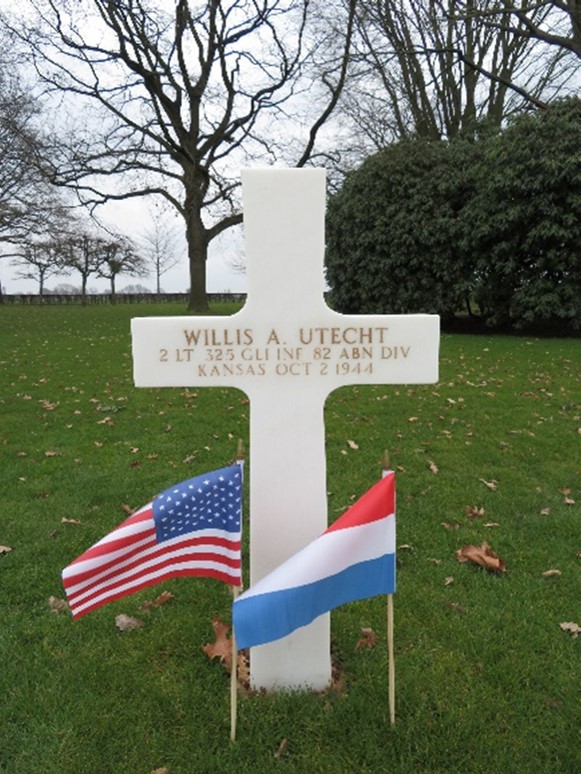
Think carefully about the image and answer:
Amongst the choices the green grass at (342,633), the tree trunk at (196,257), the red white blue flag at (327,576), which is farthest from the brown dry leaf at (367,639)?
the tree trunk at (196,257)

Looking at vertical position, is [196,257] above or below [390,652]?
above

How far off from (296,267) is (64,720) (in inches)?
82.5

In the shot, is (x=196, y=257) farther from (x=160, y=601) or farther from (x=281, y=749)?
(x=281, y=749)

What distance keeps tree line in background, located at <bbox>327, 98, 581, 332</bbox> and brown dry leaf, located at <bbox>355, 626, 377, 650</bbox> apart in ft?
39.1

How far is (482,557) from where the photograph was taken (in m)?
3.44

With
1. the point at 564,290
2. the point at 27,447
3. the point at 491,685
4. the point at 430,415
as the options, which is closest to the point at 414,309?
the point at 564,290

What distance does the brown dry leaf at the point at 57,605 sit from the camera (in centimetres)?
305

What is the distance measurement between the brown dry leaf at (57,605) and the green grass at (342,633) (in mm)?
55

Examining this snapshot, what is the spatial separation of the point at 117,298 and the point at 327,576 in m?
54.7

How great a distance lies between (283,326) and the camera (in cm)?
223

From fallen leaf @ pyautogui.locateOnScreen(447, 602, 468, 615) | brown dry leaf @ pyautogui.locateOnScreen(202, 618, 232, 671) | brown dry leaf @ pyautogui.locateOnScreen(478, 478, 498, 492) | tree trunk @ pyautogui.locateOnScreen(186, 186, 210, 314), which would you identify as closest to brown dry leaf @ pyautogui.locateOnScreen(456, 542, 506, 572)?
fallen leaf @ pyautogui.locateOnScreen(447, 602, 468, 615)

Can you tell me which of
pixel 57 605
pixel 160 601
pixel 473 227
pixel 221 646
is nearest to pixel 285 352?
pixel 221 646

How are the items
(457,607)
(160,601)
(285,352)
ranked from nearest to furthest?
(285,352) → (457,607) → (160,601)

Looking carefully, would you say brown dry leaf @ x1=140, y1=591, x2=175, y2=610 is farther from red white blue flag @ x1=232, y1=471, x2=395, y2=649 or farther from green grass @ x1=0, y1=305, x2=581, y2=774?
red white blue flag @ x1=232, y1=471, x2=395, y2=649
